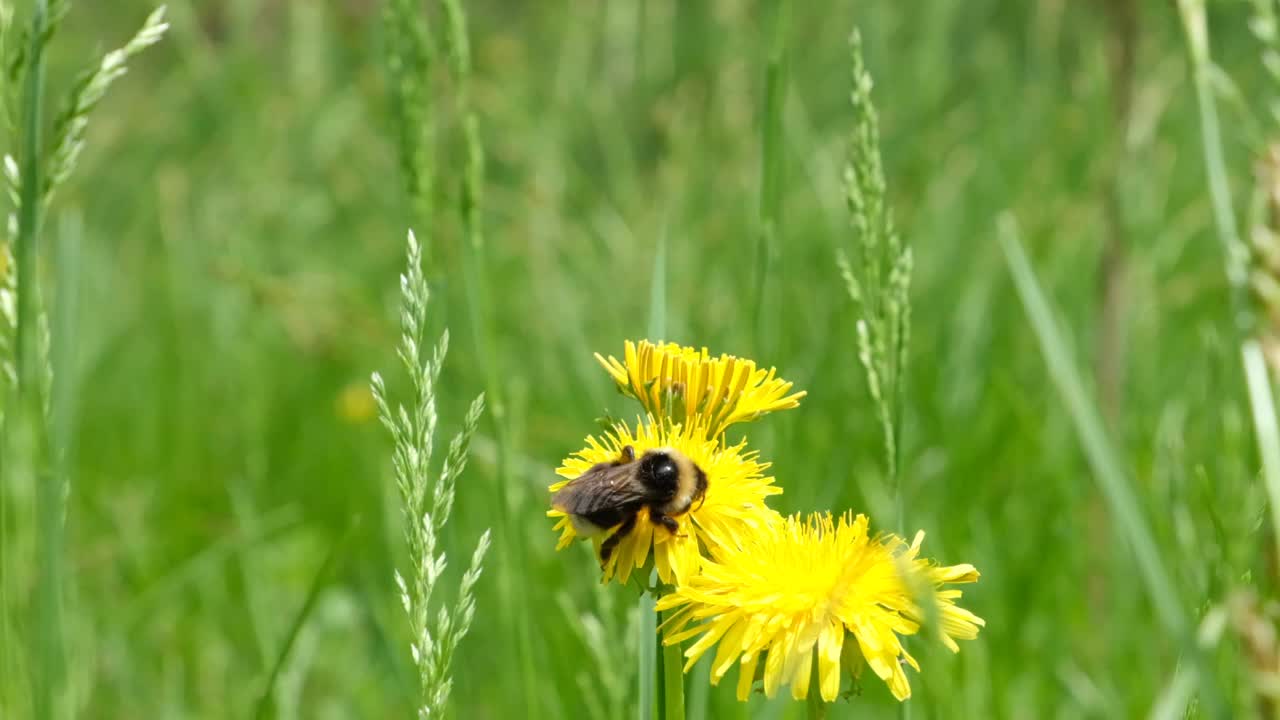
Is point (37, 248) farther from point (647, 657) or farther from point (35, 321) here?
point (647, 657)

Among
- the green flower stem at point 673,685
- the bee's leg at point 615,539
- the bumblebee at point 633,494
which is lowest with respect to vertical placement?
the green flower stem at point 673,685

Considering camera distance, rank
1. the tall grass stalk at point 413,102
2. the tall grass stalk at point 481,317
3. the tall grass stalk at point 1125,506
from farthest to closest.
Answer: the tall grass stalk at point 413,102, the tall grass stalk at point 481,317, the tall grass stalk at point 1125,506

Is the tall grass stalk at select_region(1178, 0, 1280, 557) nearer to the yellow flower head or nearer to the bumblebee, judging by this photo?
the yellow flower head

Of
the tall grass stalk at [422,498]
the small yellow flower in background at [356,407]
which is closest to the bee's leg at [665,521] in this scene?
the tall grass stalk at [422,498]

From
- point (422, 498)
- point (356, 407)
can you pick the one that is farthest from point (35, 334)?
point (356, 407)

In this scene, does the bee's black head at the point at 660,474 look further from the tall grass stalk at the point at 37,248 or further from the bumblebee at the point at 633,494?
the tall grass stalk at the point at 37,248

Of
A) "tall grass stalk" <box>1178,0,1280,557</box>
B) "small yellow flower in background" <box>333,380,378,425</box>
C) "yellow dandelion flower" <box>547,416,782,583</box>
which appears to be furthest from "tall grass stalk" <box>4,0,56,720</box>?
Result: "small yellow flower in background" <box>333,380,378,425</box>

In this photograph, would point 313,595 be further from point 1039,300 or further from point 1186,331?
point 1186,331

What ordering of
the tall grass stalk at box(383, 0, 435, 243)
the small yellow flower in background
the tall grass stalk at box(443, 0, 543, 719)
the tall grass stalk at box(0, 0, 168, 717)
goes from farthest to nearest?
1. the small yellow flower in background
2. the tall grass stalk at box(383, 0, 435, 243)
3. the tall grass stalk at box(443, 0, 543, 719)
4. the tall grass stalk at box(0, 0, 168, 717)
